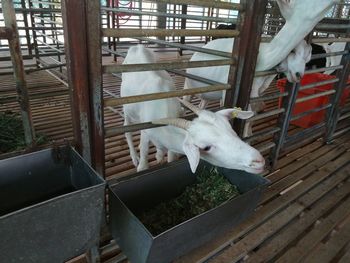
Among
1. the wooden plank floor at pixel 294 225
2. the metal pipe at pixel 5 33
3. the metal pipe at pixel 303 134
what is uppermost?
the metal pipe at pixel 5 33

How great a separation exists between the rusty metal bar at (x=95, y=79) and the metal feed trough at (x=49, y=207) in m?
0.13

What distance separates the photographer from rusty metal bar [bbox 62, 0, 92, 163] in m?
1.24

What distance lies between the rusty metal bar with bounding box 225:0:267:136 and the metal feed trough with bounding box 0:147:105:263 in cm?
116

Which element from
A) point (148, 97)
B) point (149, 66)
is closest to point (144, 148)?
point (148, 97)

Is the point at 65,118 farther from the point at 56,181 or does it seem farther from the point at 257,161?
the point at 257,161

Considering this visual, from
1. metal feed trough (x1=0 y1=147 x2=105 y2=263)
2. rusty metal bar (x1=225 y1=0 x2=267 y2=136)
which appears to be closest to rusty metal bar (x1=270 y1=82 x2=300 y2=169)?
rusty metal bar (x1=225 y1=0 x2=267 y2=136)

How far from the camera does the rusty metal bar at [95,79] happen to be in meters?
1.28

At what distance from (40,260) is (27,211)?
0.30m

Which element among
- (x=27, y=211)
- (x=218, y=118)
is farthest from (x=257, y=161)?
(x=27, y=211)

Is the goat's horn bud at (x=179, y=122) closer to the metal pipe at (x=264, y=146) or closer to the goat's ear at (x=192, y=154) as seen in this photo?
the goat's ear at (x=192, y=154)

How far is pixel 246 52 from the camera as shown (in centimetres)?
194

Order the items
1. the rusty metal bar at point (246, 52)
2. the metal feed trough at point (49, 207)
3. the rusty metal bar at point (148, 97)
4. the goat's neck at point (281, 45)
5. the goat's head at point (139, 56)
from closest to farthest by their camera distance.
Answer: the metal feed trough at point (49, 207) < the rusty metal bar at point (148, 97) < the rusty metal bar at point (246, 52) < the goat's neck at point (281, 45) < the goat's head at point (139, 56)

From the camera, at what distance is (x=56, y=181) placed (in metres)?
1.58

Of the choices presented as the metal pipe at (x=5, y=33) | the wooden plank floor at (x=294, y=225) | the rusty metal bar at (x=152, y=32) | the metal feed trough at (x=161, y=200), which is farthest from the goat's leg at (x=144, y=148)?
the metal pipe at (x=5, y=33)
